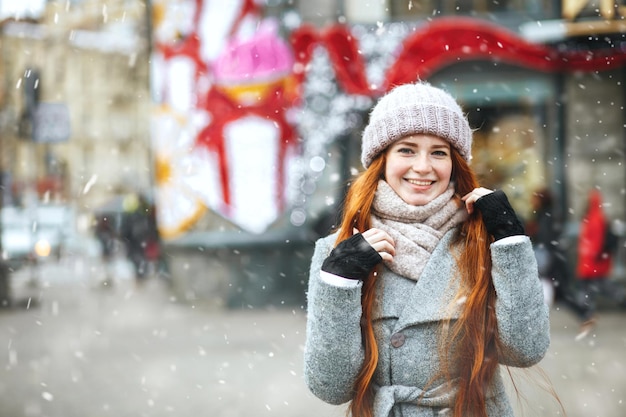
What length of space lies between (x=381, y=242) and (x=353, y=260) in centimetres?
13

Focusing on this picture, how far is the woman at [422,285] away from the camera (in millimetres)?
2227

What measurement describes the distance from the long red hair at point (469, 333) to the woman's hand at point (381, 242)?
126 mm

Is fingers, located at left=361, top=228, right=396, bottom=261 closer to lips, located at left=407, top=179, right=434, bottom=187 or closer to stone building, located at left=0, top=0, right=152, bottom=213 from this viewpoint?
lips, located at left=407, top=179, right=434, bottom=187

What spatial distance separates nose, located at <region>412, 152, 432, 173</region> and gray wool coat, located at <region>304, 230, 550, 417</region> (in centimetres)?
25

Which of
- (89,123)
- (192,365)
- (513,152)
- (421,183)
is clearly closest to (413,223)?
(421,183)

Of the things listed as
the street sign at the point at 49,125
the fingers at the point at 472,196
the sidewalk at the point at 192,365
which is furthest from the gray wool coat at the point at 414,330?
the street sign at the point at 49,125

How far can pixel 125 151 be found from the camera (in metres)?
54.5

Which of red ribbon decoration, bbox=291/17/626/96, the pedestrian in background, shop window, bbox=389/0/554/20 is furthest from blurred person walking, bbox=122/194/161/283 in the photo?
the pedestrian in background

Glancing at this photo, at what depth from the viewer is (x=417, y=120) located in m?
2.40

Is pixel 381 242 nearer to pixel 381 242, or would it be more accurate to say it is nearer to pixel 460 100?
pixel 381 242

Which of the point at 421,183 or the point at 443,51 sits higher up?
the point at 443,51

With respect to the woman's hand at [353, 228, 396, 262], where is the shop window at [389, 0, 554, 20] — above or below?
above

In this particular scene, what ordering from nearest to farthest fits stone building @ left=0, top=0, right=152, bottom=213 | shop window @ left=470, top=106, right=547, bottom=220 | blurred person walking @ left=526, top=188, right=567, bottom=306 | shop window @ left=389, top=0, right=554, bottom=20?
blurred person walking @ left=526, top=188, right=567, bottom=306
shop window @ left=389, top=0, right=554, bottom=20
shop window @ left=470, top=106, right=547, bottom=220
stone building @ left=0, top=0, right=152, bottom=213

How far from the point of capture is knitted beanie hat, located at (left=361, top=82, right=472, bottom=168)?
2.41 metres
